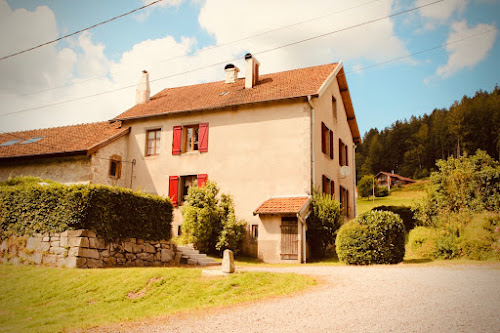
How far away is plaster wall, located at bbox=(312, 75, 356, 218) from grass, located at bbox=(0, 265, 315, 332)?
993 cm

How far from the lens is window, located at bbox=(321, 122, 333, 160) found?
840 inches

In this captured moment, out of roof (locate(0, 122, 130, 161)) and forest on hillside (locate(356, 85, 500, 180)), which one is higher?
forest on hillside (locate(356, 85, 500, 180))

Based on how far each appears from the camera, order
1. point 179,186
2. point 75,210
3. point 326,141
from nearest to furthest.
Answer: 1. point 75,210
2. point 179,186
3. point 326,141

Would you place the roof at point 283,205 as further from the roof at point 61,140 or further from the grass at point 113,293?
the roof at point 61,140

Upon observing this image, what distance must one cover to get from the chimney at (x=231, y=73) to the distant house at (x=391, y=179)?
4418cm

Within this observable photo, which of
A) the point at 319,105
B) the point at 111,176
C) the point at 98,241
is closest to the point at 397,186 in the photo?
the point at 319,105

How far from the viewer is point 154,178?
2264cm

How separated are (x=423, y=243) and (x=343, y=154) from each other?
973 centimetres

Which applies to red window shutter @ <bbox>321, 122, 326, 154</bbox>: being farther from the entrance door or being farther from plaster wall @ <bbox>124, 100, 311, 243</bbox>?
the entrance door

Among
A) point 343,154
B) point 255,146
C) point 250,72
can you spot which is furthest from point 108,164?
point 343,154

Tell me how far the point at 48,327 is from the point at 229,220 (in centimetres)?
1138

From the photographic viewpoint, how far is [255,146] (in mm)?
20547

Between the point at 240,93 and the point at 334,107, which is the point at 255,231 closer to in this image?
the point at 240,93

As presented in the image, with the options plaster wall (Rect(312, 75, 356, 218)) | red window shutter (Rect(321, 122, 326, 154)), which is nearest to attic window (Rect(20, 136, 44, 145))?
plaster wall (Rect(312, 75, 356, 218))
